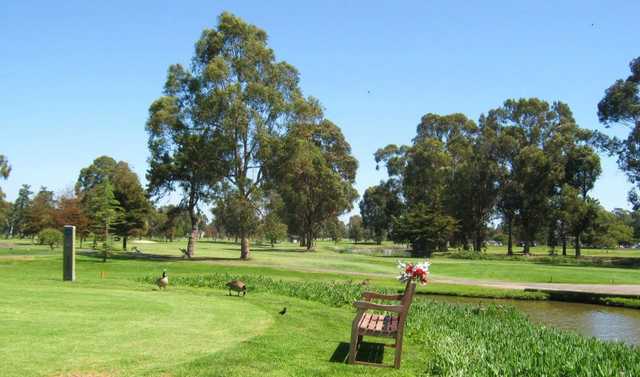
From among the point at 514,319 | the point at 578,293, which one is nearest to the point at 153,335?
the point at 514,319

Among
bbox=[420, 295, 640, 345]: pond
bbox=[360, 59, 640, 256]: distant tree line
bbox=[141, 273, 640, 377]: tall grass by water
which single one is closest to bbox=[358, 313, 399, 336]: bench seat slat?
bbox=[141, 273, 640, 377]: tall grass by water

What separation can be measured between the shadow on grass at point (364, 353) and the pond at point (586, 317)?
28.0 feet

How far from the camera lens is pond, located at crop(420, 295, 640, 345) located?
18.3 m

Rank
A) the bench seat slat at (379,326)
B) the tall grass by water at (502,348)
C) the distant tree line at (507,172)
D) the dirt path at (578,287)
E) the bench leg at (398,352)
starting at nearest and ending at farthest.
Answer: the tall grass by water at (502,348), the bench leg at (398,352), the bench seat slat at (379,326), the dirt path at (578,287), the distant tree line at (507,172)

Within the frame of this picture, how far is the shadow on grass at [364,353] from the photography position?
406 inches

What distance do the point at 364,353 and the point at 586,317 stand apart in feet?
48.4

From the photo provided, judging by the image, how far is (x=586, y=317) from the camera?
22.1m

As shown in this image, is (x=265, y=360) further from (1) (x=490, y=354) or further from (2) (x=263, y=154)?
(2) (x=263, y=154)

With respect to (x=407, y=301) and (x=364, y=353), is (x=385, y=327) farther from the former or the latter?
(x=364, y=353)

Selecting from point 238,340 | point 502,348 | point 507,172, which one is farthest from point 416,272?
point 507,172

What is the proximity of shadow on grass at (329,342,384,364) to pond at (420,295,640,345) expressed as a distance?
852cm

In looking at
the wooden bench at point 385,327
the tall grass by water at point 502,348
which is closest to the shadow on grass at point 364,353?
the wooden bench at point 385,327

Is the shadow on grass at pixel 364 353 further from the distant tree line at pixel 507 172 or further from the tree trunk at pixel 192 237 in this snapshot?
the distant tree line at pixel 507 172

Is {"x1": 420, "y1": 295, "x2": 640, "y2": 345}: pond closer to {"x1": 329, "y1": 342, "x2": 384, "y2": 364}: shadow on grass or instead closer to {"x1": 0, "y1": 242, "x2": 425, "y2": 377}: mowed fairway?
{"x1": 0, "y1": 242, "x2": 425, "y2": 377}: mowed fairway
